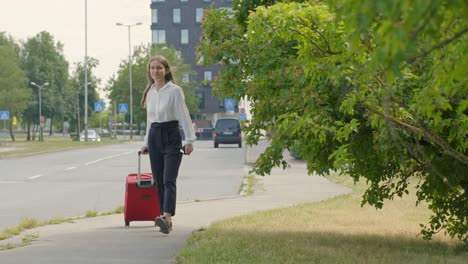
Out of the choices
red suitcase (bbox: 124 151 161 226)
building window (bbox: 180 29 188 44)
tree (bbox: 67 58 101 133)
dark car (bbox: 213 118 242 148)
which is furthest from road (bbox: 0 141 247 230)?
building window (bbox: 180 29 188 44)

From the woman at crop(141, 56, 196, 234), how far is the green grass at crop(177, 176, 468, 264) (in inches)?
18.8

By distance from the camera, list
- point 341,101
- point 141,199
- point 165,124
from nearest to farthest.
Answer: point 341,101 < point 165,124 < point 141,199

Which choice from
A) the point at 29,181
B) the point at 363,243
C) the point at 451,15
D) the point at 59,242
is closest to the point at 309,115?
the point at 363,243

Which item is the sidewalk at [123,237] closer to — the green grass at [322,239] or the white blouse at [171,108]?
the green grass at [322,239]

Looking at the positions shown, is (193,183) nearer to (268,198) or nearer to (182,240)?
Result: (268,198)

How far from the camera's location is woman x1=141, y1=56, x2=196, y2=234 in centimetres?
952

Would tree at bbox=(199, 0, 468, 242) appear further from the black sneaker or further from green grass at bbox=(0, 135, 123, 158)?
green grass at bbox=(0, 135, 123, 158)

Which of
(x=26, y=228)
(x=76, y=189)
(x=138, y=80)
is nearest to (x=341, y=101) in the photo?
(x=26, y=228)

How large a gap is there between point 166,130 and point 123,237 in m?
1.12

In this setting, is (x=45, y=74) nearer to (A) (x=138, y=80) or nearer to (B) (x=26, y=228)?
(A) (x=138, y=80)

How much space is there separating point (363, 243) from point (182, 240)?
171cm

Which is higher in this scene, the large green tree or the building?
the building

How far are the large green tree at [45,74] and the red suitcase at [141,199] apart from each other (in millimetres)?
100917

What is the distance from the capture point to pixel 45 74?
367 ft
